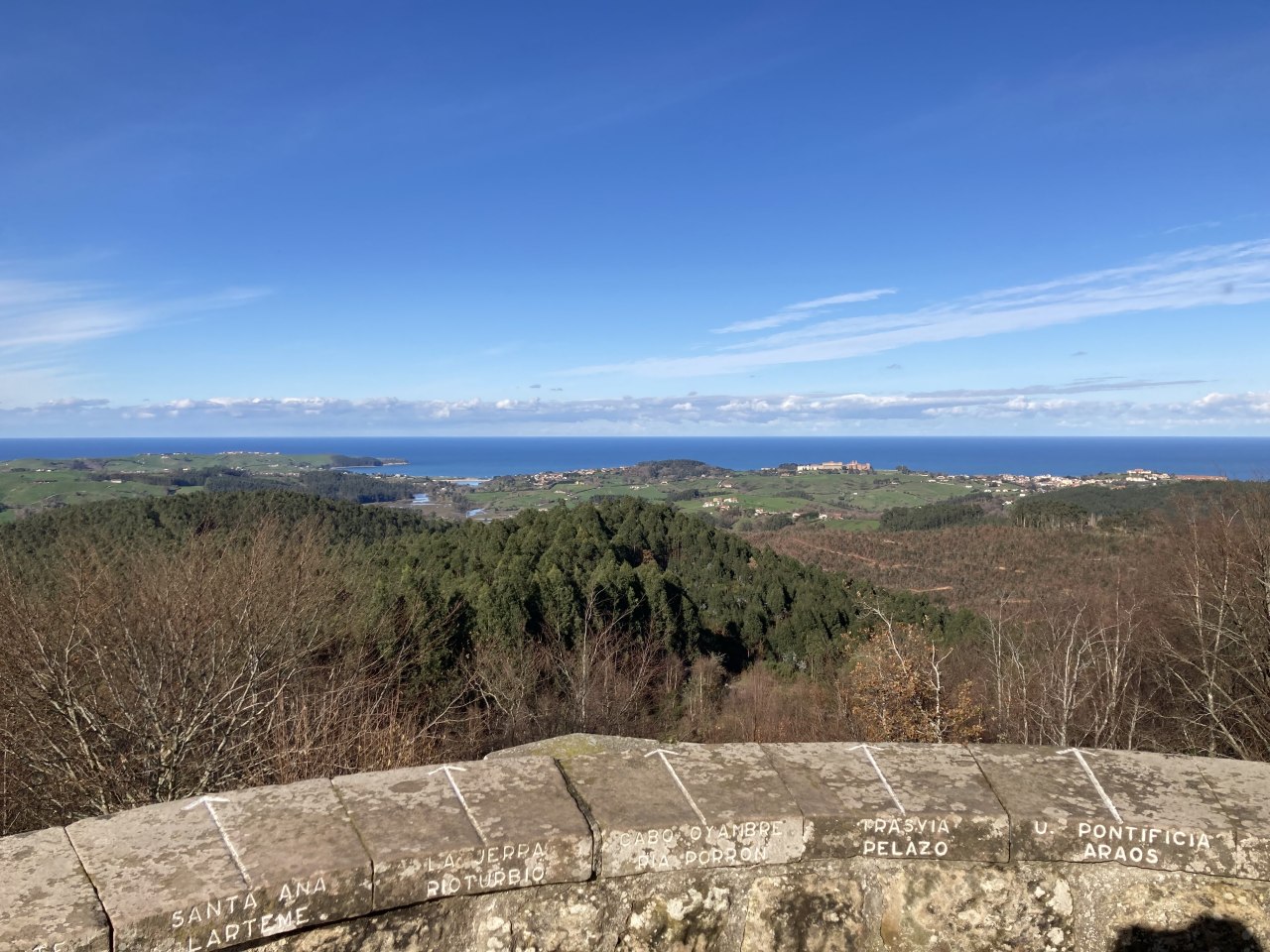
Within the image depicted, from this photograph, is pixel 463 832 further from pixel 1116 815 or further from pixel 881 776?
pixel 1116 815

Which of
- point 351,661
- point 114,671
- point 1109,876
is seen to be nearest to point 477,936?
point 1109,876

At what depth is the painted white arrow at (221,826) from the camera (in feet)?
7.20

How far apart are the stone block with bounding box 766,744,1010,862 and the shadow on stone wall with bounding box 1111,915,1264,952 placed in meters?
0.50

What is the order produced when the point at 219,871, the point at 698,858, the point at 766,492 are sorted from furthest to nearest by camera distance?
the point at 766,492 → the point at 698,858 → the point at 219,871

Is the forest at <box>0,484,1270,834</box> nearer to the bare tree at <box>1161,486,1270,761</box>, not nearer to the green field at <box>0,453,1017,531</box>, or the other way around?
the bare tree at <box>1161,486,1270,761</box>

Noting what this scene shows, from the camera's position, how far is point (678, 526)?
178 feet

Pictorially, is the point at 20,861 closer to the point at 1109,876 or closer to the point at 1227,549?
the point at 1109,876

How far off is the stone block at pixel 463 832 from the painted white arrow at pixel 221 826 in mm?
339

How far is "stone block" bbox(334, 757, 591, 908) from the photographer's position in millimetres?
2299

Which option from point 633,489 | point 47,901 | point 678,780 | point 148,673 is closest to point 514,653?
point 148,673

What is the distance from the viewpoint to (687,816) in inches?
104

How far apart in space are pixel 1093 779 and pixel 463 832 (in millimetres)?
2473

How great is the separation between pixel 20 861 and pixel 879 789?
286cm

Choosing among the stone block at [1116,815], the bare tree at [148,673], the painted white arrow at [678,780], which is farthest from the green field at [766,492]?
the stone block at [1116,815]
